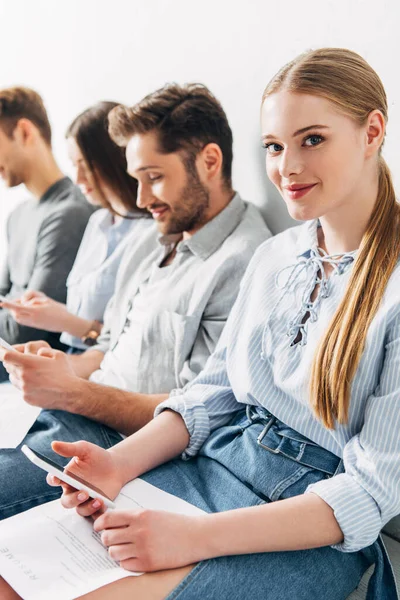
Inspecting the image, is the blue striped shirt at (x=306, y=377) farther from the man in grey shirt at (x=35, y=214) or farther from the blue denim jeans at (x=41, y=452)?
the man in grey shirt at (x=35, y=214)

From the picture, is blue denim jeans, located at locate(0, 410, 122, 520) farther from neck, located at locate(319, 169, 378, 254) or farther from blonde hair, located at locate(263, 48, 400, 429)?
neck, located at locate(319, 169, 378, 254)

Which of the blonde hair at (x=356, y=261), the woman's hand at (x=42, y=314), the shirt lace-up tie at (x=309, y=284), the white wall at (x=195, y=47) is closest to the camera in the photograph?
the blonde hair at (x=356, y=261)

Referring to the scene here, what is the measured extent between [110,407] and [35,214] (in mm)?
1196

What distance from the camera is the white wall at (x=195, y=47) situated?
1.34 metres

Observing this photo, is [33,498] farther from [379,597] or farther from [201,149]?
[201,149]

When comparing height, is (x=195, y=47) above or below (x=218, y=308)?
above

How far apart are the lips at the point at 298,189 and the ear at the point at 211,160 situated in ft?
1.90

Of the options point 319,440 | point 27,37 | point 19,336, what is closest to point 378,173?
point 319,440

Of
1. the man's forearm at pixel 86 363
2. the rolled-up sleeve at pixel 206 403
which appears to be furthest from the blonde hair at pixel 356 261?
the man's forearm at pixel 86 363

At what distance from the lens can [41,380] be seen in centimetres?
139

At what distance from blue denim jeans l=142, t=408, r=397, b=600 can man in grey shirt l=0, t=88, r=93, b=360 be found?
1.14 metres

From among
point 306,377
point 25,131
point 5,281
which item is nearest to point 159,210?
point 306,377

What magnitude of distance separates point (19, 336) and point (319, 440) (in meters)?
1.34

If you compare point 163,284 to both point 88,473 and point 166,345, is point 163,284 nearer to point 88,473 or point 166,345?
point 166,345
